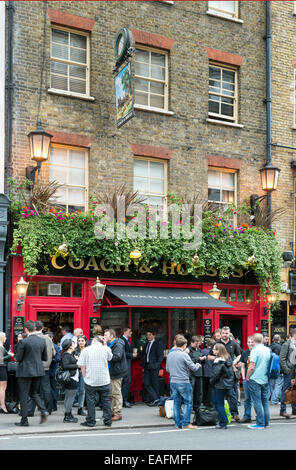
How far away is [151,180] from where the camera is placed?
17.4 meters

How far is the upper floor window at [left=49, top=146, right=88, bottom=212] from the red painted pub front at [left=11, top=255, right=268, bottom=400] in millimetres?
1489

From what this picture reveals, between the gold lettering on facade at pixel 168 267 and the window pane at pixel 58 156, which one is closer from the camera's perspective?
the window pane at pixel 58 156

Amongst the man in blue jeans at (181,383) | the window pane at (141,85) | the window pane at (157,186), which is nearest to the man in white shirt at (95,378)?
the man in blue jeans at (181,383)

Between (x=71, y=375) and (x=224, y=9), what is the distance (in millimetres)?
12117

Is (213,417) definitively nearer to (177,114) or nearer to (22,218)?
(22,218)

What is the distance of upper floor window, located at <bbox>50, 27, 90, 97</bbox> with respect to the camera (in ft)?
53.0

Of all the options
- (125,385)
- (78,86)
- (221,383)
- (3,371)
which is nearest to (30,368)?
(3,371)

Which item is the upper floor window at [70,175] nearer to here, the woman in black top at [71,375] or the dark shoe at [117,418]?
the woman in black top at [71,375]

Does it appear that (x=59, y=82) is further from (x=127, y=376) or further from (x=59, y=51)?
(x=127, y=376)

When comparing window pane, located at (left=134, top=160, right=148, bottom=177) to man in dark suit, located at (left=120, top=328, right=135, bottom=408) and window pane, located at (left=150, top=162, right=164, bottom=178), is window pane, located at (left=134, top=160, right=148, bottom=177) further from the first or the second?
man in dark suit, located at (left=120, top=328, right=135, bottom=408)

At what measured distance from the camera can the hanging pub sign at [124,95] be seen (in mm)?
14977

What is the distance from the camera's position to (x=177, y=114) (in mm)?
17719

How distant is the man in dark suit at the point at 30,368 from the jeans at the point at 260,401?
372cm

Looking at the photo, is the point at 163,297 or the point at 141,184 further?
the point at 141,184
